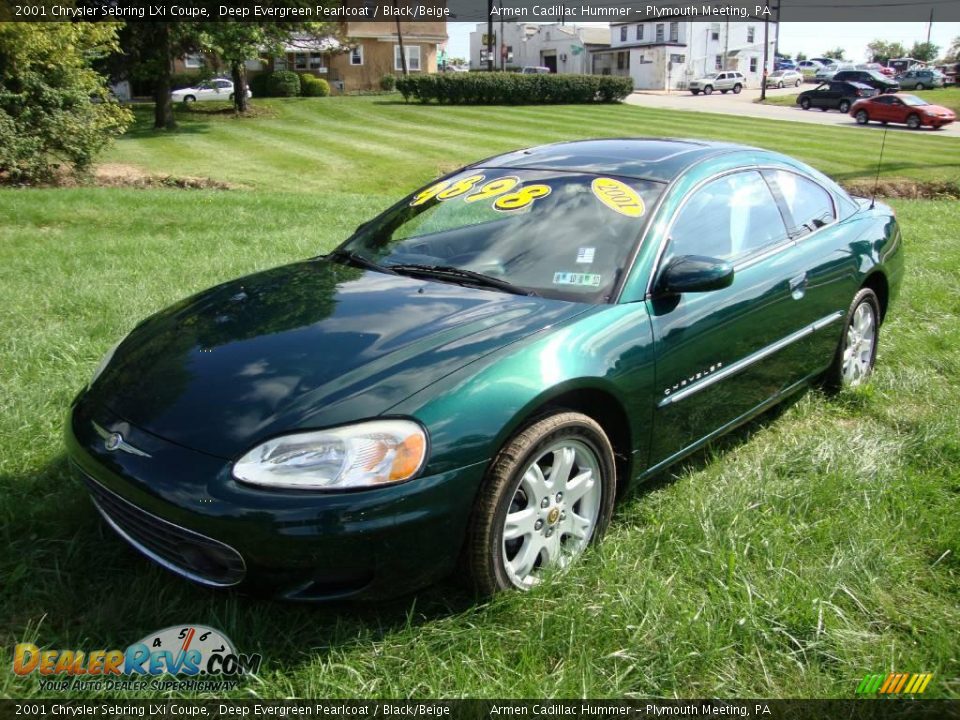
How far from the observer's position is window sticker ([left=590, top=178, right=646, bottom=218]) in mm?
3355

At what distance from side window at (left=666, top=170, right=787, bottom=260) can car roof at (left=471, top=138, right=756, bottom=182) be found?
0.16 metres

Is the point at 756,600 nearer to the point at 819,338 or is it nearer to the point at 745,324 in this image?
the point at 745,324

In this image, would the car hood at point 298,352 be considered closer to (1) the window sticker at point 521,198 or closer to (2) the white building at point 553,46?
(1) the window sticker at point 521,198

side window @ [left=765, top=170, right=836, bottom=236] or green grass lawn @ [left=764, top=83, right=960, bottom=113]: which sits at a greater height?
side window @ [left=765, top=170, right=836, bottom=236]

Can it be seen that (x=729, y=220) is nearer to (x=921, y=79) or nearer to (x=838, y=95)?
A: (x=838, y=95)

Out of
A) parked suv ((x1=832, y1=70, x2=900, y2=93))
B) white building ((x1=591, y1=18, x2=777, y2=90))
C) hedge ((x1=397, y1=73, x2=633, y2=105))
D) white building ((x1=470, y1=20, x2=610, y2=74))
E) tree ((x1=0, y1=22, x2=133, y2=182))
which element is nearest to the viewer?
tree ((x1=0, y1=22, x2=133, y2=182))

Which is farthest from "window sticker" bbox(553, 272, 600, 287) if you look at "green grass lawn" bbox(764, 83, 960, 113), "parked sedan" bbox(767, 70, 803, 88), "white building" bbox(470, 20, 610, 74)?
"white building" bbox(470, 20, 610, 74)

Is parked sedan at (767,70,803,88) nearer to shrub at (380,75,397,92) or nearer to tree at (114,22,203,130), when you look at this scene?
shrub at (380,75,397,92)

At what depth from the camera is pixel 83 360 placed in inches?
179

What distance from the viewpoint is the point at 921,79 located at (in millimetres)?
49438

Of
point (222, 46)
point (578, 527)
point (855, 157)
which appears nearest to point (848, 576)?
point (578, 527)

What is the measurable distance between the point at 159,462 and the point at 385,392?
690mm

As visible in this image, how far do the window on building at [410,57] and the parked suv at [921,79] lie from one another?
29.3m

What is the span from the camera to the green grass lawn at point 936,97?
134ft
